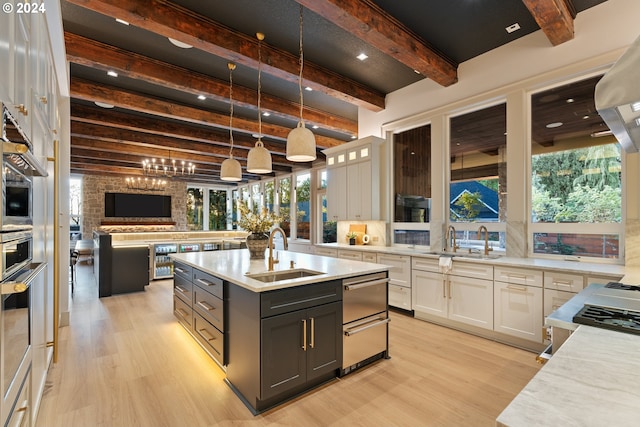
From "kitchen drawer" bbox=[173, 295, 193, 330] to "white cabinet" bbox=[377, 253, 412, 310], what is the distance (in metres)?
2.63

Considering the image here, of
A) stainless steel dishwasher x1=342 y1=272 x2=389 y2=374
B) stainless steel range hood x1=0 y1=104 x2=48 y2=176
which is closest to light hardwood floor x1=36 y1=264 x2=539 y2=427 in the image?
stainless steel dishwasher x1=342 y1=272 x2=389 y2=374

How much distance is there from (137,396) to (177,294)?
5.07 ft

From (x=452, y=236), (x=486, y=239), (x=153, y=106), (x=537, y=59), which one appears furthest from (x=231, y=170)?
(x=537, y=59)

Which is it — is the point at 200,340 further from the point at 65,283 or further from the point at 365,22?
the point at 365,22

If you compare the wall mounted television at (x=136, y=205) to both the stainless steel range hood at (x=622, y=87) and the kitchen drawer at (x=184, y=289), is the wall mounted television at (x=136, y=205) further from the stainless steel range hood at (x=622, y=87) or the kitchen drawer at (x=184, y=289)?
the stainless steel range hood at (x=622, y=87)

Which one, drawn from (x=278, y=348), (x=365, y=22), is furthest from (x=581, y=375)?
(x=365, y=22)

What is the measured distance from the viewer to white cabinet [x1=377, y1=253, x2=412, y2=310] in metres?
4.18

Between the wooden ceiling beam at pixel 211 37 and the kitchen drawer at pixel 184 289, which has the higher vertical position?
the wooden ceiling beam at pixel 211 37

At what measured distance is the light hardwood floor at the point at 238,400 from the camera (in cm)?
205

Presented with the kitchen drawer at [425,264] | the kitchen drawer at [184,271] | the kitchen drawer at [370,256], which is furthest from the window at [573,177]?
the kitchen drawer at [184,271]

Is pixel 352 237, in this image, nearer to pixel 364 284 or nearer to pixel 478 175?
pixel 478 175

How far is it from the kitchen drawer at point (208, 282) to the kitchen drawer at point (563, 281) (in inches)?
121

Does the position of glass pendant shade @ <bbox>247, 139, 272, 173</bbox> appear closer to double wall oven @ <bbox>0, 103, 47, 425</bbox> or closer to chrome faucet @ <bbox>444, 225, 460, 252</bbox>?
double wall oven @ <bbox>0, 103, 47, 425</bbox>

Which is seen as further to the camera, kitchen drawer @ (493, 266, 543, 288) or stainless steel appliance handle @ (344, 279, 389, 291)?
kitchen drawer @ (493, 266, 543, 288)
